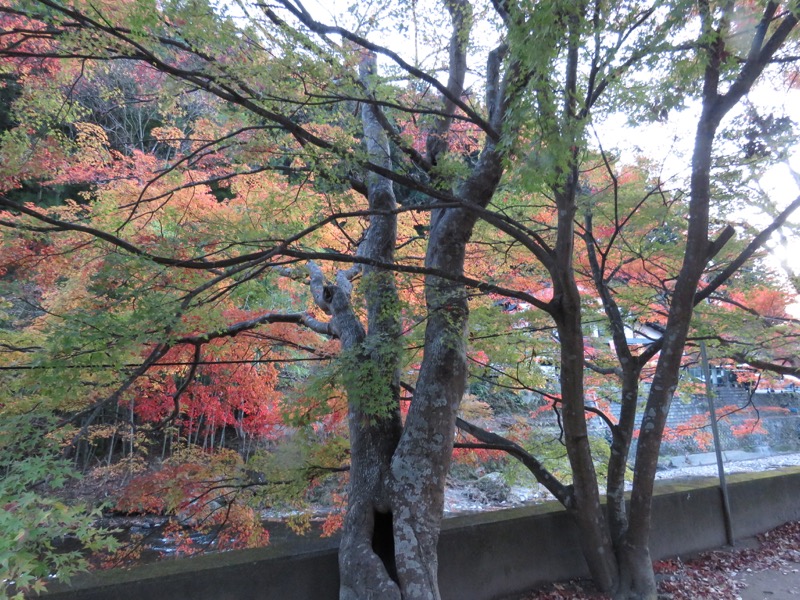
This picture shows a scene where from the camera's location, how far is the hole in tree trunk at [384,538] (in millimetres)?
3956

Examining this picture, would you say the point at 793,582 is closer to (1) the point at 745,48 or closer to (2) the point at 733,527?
(2) the point at 733,527

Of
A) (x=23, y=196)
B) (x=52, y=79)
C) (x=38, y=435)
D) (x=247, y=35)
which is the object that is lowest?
(x=38, y=435)

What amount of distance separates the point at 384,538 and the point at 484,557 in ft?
4.04

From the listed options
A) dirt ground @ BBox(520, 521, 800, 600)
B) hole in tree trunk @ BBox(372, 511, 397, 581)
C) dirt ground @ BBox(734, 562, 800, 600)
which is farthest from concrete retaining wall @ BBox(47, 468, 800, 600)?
dirt ground @ BBox(734, 562, 800, 600)

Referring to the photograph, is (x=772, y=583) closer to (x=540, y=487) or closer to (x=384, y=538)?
(x=384, y=538)

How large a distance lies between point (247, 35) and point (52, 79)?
11.8 ft

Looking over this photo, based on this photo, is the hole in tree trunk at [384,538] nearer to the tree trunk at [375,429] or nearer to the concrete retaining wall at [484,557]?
the tree trunk at [375,429]

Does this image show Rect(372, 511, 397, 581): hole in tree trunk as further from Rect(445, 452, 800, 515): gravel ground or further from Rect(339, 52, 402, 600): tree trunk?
Rect(445, 452, 800, 515): gravel ground

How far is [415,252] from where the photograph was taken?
26.2ft

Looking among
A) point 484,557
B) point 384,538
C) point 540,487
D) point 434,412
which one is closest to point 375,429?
point 434,412

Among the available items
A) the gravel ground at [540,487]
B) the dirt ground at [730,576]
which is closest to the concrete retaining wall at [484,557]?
the dirt ground at [730,576]

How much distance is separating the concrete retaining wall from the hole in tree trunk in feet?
1.36

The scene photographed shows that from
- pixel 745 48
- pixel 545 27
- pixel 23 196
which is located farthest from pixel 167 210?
pixel 23 196

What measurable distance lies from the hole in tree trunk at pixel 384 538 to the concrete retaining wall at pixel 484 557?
1.36 ft
